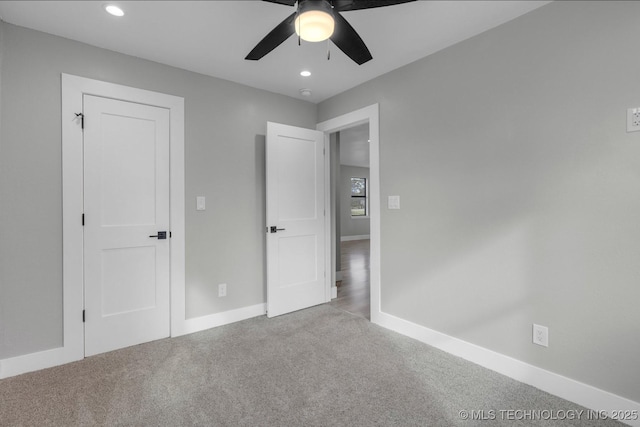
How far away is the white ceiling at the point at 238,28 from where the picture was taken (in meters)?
1.94

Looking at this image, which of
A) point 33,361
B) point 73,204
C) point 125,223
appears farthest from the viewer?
point 125,223

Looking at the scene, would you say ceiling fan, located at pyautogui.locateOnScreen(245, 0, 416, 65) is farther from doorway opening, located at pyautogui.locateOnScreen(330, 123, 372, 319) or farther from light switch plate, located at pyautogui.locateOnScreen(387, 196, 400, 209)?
doorway opening, located at pyautogui.locateOnScreen(330, 123, 372, 319)

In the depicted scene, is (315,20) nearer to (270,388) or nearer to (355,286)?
(270,388)

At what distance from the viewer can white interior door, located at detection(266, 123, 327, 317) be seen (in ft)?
10.5

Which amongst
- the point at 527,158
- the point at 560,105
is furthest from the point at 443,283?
the point at 560,105

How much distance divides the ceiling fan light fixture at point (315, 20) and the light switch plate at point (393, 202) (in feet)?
5.44

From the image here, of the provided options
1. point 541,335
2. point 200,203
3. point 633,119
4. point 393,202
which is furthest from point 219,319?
point 633,119

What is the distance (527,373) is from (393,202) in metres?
1.61

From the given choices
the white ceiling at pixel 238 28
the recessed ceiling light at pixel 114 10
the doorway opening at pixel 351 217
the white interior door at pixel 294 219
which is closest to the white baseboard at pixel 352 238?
the doorway opening at pixel 351 217

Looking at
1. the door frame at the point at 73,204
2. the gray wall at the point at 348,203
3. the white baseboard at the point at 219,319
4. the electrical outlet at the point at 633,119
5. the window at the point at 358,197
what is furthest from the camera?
the window at the point at 358,197

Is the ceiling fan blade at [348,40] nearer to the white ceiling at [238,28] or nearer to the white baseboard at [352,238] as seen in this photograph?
the white ceiling at [238,28]

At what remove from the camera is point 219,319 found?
3.02m

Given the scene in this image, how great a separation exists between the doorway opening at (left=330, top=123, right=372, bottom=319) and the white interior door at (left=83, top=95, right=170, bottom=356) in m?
2.00

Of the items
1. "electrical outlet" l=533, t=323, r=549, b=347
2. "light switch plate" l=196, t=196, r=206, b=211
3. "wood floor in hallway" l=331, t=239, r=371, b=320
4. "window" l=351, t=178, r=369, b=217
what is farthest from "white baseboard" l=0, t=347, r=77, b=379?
"window" l=351, t=178, r=369, b=217
